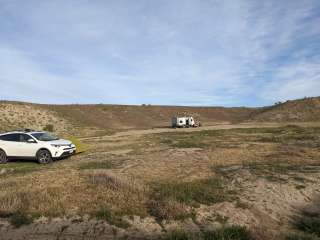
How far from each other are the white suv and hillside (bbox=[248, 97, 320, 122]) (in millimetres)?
58050

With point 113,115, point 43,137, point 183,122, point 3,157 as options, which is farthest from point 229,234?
point 113,115

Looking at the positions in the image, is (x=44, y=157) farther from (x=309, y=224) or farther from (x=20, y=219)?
(x=309, y=224)

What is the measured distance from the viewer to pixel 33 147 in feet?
60.1

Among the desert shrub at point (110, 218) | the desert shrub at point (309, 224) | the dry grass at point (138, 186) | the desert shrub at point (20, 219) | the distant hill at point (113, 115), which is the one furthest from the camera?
the distant hill at point (113, 115)

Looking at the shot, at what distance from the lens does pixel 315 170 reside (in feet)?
41.6

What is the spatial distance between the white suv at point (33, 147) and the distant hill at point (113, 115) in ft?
106

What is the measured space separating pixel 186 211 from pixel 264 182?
362 cm

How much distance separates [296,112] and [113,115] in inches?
1649

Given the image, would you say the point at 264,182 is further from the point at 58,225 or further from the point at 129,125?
the point at 129,125

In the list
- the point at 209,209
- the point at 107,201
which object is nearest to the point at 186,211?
the point at 209,209

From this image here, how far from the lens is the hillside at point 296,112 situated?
70.1 m

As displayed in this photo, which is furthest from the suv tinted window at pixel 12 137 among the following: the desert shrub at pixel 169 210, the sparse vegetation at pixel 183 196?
the desert shrub at pixel 169 210

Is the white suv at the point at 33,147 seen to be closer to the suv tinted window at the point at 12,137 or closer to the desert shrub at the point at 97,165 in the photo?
the suv tinted window at the point at 12,137

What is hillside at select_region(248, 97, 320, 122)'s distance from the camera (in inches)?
2758
